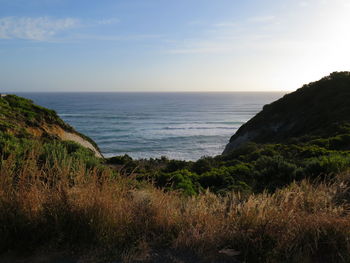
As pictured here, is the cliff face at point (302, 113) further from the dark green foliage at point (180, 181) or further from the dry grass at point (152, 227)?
the dry grass at point (152, 227)

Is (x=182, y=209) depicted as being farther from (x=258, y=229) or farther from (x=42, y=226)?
(x=42, y=226)

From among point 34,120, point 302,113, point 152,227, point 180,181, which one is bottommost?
point 180,181

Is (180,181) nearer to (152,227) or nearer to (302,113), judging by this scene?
(152,227)

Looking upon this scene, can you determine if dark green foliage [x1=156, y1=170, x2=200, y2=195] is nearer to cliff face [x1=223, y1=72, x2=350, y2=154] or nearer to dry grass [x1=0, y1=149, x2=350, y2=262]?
dry grass [x1=0, y1=149, x2=350, y2=262]

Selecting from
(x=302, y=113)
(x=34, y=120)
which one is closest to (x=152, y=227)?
(x=34, y=120)

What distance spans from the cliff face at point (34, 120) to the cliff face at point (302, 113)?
15.4m

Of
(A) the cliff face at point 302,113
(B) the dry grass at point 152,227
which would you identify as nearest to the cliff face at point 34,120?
(B) the dry grass at point 152,227

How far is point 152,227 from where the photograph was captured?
372 cm

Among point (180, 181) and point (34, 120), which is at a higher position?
point (34, 120)

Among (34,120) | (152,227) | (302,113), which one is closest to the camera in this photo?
(152,227)

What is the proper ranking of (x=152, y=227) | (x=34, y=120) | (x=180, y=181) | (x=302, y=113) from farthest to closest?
(x=302, y=113) → (x=34, y=120) → (x=180, y=181) → (x=152, y=227)

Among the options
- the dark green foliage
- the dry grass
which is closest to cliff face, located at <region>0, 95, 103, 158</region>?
the dark green foliage

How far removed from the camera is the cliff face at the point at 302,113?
24.1 metres

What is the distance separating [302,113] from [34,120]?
22.9m
